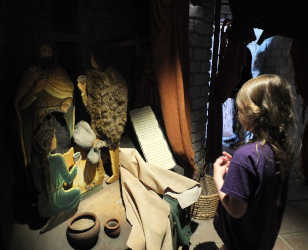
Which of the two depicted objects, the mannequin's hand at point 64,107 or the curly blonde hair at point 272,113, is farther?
the mannequin's hand at point 64,107

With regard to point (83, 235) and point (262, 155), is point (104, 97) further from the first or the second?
point (262, 155)

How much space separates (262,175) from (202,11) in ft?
6.94

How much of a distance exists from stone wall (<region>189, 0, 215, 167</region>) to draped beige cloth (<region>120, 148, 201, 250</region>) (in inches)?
38.4

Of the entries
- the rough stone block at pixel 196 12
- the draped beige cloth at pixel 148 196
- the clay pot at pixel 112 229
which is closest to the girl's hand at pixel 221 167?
the draped beige cloth at pixel 148 196

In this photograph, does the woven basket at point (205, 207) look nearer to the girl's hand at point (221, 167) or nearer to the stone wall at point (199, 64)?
the stone wall at point (199, 64)

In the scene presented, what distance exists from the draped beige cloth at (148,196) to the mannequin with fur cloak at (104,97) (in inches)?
8.8

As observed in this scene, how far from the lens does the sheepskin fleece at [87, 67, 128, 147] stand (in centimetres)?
192

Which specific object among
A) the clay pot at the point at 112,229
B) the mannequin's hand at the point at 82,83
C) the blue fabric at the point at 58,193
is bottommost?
the clay pot at the point at 112,229

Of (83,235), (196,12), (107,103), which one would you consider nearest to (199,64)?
(196,12)

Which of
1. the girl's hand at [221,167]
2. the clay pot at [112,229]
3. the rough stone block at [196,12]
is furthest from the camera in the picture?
the rough stone block at [196,12]

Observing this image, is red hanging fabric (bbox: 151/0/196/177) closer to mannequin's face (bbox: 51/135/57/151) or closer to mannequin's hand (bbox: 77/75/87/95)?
mannequin's hand (bbox: 77/75/87/95)

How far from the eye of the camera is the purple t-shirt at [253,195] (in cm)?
111

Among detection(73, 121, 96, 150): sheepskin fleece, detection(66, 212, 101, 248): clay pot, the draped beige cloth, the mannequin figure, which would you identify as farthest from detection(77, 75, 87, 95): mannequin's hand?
detection(66, 212, 101, 248): clay pot

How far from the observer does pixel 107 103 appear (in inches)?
77.7
